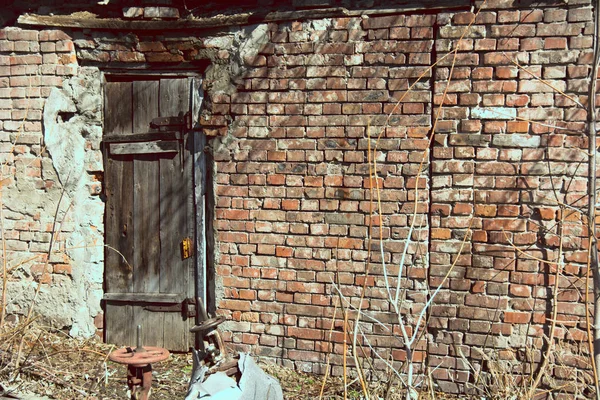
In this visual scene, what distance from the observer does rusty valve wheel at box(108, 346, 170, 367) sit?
8.43 ft

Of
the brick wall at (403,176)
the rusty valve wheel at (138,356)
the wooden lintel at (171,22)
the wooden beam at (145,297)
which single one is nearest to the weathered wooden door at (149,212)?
Answer: the wooden beam at (145,297)

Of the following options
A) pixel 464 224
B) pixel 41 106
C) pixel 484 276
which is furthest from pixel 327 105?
pixel 41 106

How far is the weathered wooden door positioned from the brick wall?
28 centimetres

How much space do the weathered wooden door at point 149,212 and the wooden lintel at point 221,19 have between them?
0.41 meters

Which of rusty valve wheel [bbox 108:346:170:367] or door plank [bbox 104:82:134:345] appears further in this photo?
door plank [bbox 104:82:134:345]

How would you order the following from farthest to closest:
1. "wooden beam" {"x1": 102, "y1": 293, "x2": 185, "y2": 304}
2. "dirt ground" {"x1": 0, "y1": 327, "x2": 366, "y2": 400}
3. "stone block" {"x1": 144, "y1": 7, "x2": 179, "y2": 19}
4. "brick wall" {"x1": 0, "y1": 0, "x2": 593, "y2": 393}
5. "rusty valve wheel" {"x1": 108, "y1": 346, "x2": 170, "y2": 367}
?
"wooden beam" {"x1": 102, "y1": 293, "x2": 185, "y2": 304} < "stone block" {"x1": 144, "y1": 7, "x2": 179, "y2": 19} < "dirt ground" {"x1": 0, "y1": 327, "x2": 366, "y2": 400} < "brick wall" {"x1": 0, "y1": 0, "x2": 593, "y2": 393} < "rusty valve wheel" {"x1": 108, "y1": 346, "x2": 170, "y2": 367}

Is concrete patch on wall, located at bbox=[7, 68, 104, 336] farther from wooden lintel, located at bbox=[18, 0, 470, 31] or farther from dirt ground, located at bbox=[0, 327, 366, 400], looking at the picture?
wooden lintel, located at bbox=[18, 0, 470, 31]

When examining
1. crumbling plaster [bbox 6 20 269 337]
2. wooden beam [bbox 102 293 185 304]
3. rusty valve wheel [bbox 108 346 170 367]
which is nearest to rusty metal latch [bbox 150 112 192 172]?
crumbling plaster [bbox 6 20 269 337]

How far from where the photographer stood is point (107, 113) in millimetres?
4246

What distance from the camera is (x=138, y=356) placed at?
2.63 metres

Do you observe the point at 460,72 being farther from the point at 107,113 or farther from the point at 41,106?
the point at 41,106

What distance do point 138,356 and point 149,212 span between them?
1.75 metres

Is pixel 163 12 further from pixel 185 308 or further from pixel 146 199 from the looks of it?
pixel 185 308

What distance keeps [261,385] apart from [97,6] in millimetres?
3241
